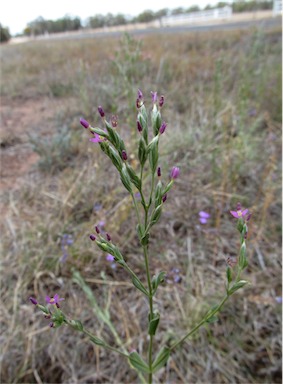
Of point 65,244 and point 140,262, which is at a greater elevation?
point 65,244

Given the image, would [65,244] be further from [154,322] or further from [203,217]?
[154,322]

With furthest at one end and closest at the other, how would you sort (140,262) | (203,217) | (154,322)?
(203,217) < (140,262) < (154,322)

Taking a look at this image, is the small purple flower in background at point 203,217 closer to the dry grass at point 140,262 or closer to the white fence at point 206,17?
the dry grass at point 140,262

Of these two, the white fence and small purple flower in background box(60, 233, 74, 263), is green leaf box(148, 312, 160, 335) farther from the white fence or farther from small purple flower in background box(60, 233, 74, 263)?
the white fence

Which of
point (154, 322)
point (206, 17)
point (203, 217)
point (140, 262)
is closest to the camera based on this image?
point (154, 322)

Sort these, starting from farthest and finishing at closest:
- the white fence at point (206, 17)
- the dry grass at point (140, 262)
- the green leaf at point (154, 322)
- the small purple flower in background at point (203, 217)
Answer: the white fence at point (206, 17) < the small purple flower in background at point (203, 217) < the dry grass at point (140, 262) < the green leaf at point (154, 322)

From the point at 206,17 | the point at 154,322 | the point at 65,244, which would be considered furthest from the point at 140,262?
the point at 206,17

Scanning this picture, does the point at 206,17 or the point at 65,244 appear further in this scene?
Answer: the point at 206,17

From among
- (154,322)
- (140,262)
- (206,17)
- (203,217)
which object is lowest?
(140,262)

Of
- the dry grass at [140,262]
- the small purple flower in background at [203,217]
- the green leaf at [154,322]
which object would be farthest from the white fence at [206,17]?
the green leaf at [154,322]
